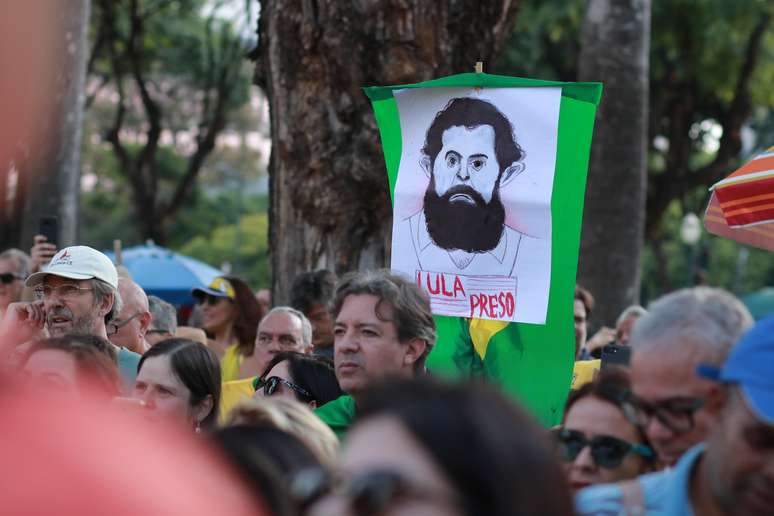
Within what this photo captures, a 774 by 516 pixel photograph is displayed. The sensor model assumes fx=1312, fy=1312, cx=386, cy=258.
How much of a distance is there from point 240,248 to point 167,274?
116 feet

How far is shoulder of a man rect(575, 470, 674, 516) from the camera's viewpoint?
2664 millimetres

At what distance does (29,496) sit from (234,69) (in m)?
24.3

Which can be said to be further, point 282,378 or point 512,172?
point 512,172

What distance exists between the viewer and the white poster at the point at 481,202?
5492 mm

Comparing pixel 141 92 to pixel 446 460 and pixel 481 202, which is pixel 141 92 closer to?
pixel 481 202

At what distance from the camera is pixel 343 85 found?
24.9 feet

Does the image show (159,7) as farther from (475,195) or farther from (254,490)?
(254,490)

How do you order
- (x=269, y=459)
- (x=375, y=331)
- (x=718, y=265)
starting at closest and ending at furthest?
(x=269, y=459) → (x=375, y=331) → (x=718, y=265)

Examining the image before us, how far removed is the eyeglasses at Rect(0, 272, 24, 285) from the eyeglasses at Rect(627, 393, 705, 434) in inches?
255

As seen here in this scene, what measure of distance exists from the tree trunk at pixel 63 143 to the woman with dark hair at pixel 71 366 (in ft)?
24.7

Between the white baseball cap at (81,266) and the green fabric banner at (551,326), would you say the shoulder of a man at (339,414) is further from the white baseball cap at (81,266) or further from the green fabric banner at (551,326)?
the white baseball cap at (81,266)

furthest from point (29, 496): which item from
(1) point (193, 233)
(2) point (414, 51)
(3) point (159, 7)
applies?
(1) point (193, 233)

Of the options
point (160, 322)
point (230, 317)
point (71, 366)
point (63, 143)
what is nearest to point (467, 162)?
point (71, 366)

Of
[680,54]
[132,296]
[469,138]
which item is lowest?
[132,296]
